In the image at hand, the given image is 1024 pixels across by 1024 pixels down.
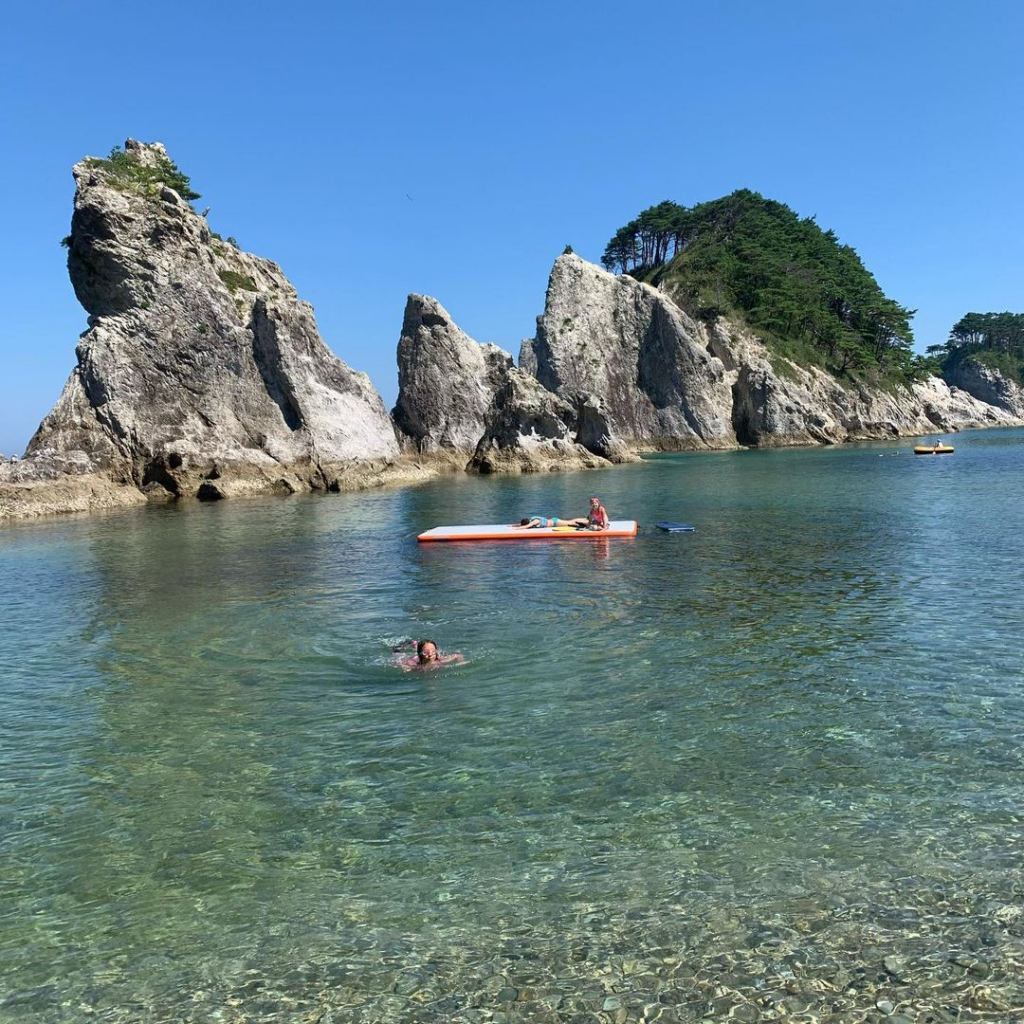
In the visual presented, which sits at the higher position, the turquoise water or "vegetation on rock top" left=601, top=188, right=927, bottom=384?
"vegetation on rock top" left=601, top=188, right=927, bottom=384

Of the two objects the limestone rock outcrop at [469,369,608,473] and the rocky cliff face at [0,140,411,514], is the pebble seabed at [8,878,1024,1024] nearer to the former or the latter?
the rocky cliff face at [0,140,411,514]

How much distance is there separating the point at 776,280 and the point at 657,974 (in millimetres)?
111256

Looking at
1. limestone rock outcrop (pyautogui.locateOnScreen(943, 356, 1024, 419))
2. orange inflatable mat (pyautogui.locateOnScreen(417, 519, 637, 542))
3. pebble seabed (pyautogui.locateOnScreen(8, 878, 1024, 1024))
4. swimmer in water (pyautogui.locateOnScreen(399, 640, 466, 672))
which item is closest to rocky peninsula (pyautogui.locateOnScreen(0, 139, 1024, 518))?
orange inflatable mat (pyautogui.locateOnScreen(417, 519, 637, 542))

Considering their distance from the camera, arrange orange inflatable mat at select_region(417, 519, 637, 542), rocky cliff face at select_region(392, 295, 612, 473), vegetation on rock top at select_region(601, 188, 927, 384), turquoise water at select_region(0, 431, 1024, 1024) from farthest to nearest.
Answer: vegetation on rock top at select_region(601, 188, 927, 384), rocky cliff face at select_region(392, 295, 612, 473), orange inflatable mat at select_region(417, 519, 637, 542), turquoise water at select_region(0, 431, 1024, 1024)

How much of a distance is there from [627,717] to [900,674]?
4264 mm

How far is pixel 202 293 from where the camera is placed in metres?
47.8

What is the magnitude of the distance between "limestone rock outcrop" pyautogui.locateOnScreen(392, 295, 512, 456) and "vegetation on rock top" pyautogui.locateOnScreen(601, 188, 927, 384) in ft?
150

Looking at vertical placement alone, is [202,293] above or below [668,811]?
above

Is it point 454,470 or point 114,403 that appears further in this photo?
point 454,470

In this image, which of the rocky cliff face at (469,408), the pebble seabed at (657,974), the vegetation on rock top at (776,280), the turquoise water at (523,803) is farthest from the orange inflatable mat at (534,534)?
the vegetation on rock top at (776,280)

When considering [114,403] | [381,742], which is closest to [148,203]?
→ [114,403]

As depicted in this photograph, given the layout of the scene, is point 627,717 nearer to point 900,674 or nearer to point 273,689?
point 900,674

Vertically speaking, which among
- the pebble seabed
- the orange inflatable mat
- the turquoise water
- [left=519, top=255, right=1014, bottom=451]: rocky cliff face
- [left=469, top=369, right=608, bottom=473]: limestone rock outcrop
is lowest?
the pebble seabed

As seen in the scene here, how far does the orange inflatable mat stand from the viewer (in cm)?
2691
